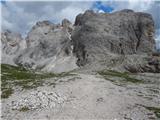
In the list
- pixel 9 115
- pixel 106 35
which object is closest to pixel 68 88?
pixel 9 115

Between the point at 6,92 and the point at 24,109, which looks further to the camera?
the point at 6,92

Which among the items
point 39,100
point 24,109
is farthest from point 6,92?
point 24,109

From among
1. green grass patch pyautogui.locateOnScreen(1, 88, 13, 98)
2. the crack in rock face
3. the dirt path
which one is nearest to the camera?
the dirt path

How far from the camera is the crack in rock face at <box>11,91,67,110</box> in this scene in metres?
45.2

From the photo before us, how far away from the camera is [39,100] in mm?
46406

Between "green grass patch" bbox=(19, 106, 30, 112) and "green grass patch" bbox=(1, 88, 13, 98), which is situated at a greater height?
"green grass patch" bbox=(1, 88, 13, 98)

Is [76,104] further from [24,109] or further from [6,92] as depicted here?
[6,92]

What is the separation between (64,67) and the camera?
185250mm

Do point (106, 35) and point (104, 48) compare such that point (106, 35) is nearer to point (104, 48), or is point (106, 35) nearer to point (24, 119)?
point (104, 48)

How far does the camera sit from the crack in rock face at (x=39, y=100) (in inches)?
1780

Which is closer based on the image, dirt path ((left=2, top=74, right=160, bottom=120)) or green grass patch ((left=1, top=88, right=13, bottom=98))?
dirt path ((left=2, top=74, right=160, bottom=120))

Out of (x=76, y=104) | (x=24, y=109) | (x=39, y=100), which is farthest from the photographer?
(x=39, y=100)

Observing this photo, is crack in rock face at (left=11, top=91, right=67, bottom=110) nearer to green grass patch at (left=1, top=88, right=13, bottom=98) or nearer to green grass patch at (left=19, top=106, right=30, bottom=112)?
green grass patch at (left=19, top=106, right=30, bottom=112)

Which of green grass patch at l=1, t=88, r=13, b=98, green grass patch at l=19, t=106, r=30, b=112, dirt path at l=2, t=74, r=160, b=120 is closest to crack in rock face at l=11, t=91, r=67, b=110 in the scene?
dirt path at l=2, t=74, r=160, b=120
